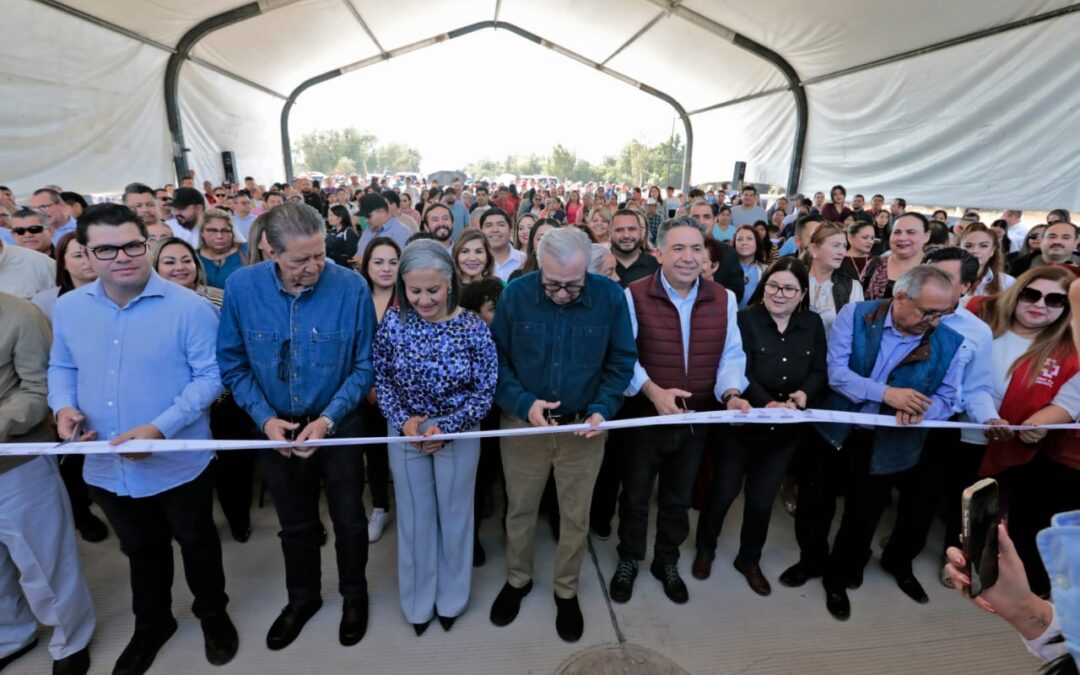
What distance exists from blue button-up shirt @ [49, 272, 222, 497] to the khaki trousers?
143 centimetres

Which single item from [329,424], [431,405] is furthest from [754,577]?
[329,424]

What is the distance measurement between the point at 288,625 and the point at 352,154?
6959 centimetres

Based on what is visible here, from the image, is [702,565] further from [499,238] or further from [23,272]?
[23,272]

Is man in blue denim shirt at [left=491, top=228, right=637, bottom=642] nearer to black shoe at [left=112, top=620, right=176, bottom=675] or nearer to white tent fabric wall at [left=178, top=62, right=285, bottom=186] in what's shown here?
black shoe at [left=112, top=620, right=176, bottom=675]

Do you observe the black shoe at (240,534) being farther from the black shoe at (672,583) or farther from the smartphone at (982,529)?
the smartphone at (982,529)

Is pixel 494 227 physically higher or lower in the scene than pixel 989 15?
lower

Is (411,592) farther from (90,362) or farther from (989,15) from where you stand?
(989,15)

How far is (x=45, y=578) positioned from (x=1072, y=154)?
12.1 m

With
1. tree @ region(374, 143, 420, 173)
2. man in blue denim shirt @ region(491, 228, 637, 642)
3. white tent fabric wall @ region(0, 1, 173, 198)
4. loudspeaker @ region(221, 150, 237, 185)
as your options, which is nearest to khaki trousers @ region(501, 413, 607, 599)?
man in blue denim shirt @ region(491, 228, 637, 642)

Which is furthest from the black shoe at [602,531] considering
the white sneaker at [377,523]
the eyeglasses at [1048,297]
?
the eyeglasses at [1048,297]

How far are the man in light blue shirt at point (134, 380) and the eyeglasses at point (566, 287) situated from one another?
1.54 meters

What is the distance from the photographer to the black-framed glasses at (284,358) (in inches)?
90.8

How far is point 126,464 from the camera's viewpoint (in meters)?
2.20

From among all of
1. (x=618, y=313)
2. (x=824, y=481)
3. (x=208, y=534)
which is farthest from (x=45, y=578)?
(x=824, y=481)
